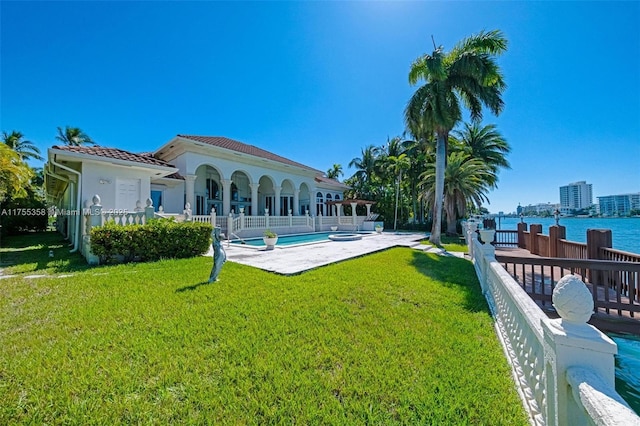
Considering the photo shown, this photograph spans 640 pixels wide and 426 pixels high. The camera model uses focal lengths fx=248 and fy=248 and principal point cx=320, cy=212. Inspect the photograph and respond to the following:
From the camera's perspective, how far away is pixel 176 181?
14.9m

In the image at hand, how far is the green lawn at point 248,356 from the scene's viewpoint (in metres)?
2.22

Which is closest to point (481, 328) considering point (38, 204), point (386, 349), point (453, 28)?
point (386, 349)

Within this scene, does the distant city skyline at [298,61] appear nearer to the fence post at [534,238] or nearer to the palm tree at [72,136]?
the fence post at [534,238]

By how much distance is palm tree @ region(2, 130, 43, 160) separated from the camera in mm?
25266

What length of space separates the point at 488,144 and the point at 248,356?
29653 mm

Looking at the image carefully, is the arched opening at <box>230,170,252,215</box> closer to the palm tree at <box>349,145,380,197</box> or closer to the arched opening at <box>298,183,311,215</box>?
the arched opening at <box>298,183,311,215</box>

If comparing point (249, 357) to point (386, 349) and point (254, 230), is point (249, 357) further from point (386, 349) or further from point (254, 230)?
point (254, 230)

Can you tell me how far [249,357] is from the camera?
9.85 feet

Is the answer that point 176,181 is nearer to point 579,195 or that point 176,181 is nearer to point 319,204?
point 319,204

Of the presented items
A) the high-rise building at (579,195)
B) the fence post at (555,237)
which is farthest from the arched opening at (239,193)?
the high-rise building at (579,195)

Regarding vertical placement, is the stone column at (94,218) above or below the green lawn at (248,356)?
above

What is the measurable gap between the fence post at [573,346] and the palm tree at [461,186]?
1854 cm

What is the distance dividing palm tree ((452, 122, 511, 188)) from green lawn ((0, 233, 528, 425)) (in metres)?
24.5

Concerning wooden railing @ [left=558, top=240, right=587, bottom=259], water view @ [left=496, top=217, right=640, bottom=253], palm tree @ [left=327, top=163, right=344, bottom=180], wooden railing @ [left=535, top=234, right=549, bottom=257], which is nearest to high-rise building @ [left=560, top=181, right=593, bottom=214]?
water view @ [left=496, top=217, right=640, bottom=253]
